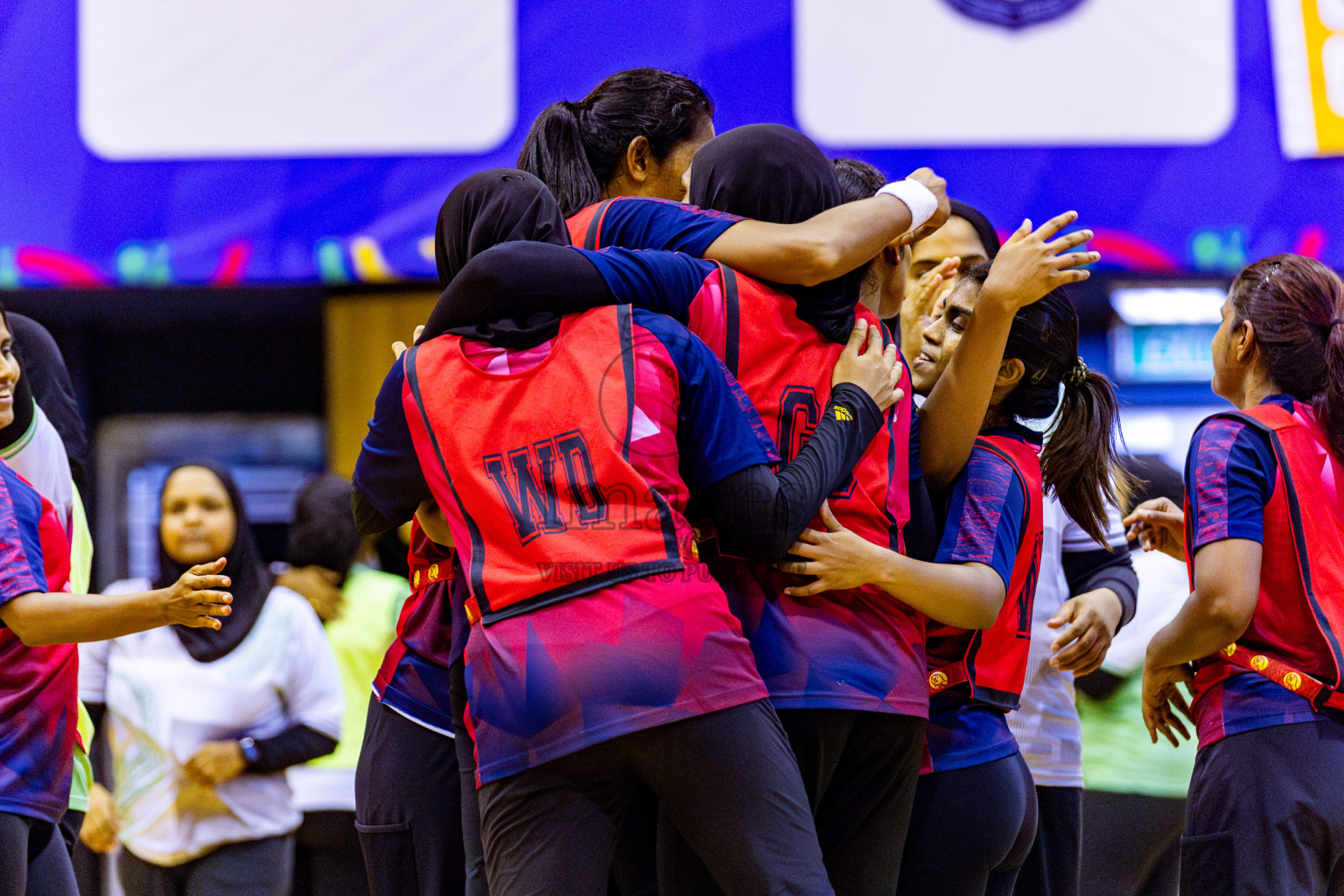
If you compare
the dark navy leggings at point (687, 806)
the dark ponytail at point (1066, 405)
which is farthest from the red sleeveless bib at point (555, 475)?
the dark ponytail at point (1066, 405)

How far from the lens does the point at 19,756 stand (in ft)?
8.83

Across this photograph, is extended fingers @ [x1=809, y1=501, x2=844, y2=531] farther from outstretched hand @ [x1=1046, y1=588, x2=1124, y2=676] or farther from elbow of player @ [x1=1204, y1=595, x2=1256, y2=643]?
outstretched hand @ [x1=1046, y1=588, x2=1124, y2=676]

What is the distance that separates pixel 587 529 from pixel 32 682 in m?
1.54

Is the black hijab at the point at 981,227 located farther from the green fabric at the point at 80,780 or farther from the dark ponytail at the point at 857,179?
the green fabric at the point at 80,780

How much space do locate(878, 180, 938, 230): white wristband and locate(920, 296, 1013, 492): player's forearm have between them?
17 centimetres

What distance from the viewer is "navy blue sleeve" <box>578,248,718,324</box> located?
1.96m

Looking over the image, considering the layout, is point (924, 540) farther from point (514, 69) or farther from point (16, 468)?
point (514, 69)

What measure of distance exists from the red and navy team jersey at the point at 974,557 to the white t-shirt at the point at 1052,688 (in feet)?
2.52

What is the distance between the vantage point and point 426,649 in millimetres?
2555

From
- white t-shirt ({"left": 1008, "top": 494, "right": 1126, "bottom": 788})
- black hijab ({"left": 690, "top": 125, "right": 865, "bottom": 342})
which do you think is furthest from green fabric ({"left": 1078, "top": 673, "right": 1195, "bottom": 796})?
black hijab ({"left": 690, "top": 125, "right": 865, "bottom": 342})

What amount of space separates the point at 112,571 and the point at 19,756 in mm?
4754

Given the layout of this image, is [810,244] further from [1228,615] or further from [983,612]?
[1228,615]

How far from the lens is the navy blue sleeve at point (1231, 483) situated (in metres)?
2.47

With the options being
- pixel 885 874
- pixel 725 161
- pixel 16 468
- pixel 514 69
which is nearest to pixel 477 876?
pixel 885 874
